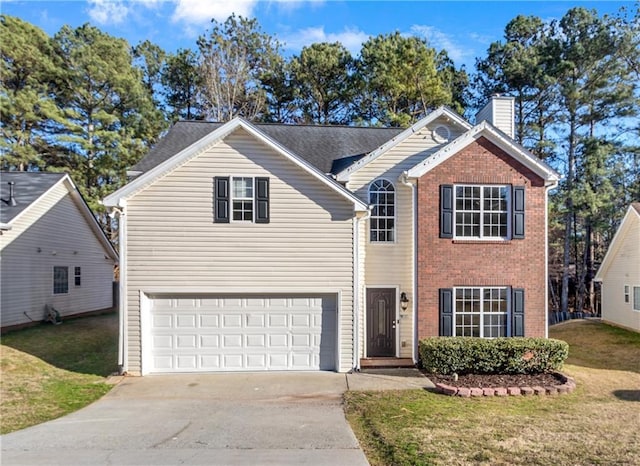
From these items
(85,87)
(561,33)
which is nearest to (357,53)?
(561,33)

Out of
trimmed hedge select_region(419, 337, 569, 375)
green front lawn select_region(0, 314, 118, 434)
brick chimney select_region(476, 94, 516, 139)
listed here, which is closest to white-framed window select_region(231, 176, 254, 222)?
green front lawn select_region(0, 314, 118, 434)

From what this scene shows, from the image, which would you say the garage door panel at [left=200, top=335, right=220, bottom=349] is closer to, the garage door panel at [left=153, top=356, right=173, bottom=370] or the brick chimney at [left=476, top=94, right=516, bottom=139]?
the garage door panel at [left=153, top=356, right=173, bottom=370]

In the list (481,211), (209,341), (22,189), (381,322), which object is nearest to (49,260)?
(22,189)

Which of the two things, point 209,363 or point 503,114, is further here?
point 503,114

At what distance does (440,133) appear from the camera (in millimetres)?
11977

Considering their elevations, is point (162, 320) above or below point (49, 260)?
below

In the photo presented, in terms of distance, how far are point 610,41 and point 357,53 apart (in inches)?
596

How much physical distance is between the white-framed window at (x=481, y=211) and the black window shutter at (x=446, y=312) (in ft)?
5.49

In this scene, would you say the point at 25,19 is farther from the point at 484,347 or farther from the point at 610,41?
the point at 610,41

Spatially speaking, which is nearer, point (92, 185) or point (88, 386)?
point (88, 386)

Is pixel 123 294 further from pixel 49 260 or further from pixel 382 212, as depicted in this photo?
pixel 49 260

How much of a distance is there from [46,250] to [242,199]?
35.7ft

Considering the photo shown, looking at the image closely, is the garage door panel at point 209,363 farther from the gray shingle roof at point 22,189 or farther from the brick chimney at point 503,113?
the brick chimney at point 503,113

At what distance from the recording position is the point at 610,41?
73.4 ft
